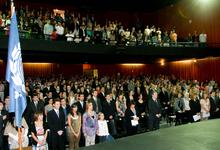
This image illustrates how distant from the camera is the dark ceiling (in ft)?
68.3

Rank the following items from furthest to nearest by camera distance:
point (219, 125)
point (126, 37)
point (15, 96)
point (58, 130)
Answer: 1. point (126, 37)
2. point (58, 130)
3. point (219, 125)
4. point (15, 96)

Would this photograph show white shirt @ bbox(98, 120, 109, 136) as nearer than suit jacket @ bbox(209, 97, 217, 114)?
Yes

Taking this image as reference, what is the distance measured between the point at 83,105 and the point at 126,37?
785 centimetres

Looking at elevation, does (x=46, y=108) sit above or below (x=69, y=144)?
above

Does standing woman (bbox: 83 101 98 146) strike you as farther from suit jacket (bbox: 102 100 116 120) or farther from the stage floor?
the stage floor

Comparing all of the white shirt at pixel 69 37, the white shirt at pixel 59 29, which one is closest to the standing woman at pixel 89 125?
the white shirt at pixel 59 29

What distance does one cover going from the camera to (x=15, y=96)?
4996mm

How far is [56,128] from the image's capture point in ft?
25.2

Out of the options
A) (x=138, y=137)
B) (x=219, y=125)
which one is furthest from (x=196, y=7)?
(x=138, y=137)

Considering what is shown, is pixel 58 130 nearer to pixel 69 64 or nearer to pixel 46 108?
pixel 46 108

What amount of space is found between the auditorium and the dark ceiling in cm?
6

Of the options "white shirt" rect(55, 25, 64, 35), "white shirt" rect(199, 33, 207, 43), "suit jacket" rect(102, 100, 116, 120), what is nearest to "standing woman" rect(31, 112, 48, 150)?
"suit jacket" rect(102, 100, 116, 120)

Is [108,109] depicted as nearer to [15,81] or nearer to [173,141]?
[173,141]

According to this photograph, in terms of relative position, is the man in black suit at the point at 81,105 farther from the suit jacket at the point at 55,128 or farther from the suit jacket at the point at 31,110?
the suit jacket at the point at 55,128
